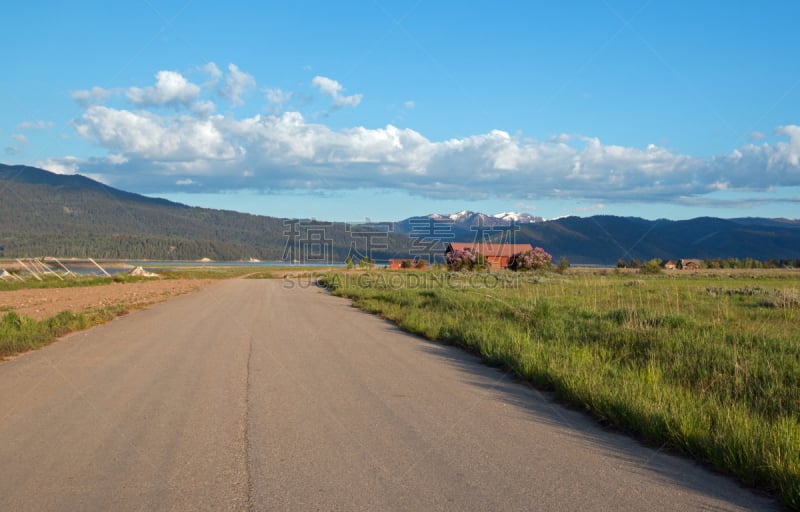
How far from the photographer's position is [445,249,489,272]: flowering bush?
65.6 meters

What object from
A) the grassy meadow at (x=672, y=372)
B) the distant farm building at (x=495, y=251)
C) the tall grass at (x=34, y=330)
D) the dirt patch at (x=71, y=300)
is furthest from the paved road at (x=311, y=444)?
the distant farm building at (x=495, y=251)

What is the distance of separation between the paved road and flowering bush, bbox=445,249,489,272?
179ft

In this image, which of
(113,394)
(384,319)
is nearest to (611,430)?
(113,394)

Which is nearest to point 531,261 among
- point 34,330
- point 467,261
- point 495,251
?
point 467,261

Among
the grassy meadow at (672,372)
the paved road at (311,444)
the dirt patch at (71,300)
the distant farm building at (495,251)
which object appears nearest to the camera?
the paved road at (311,444)

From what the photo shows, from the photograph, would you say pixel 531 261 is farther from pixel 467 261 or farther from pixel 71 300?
pixel 71 300

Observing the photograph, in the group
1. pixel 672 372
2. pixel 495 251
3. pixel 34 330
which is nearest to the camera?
pixel 672 372

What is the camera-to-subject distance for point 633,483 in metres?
5.05

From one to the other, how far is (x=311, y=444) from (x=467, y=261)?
61330 millimetres

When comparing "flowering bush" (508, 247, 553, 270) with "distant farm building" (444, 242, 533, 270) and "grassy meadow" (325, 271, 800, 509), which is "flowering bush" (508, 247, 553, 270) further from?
"grassy meadow" (325, 271, 800, 509)

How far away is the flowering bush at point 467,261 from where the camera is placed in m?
65.6

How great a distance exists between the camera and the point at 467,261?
66.8 m

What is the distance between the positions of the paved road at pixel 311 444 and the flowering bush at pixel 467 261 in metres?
54.6

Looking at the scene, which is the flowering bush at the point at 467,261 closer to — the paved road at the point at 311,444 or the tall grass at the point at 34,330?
the tall grass at the point at 34,330
